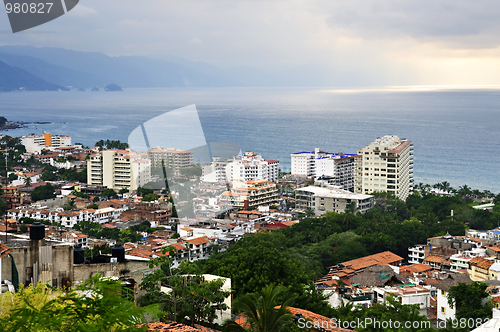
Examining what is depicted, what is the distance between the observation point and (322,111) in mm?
68125

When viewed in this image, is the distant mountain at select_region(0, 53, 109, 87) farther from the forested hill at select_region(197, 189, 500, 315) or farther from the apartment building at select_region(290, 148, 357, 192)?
the forested hill at select_region(197, 189, 500, 315)

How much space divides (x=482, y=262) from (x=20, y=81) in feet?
317

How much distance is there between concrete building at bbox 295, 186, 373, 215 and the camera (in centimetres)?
1920

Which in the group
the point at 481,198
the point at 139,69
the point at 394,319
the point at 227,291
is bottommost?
the point at 481,198

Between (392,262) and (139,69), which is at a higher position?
(139,69)

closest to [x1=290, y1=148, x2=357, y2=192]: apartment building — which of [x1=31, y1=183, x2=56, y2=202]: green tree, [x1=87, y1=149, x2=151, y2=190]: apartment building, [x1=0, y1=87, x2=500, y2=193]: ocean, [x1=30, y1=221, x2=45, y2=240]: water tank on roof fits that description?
→ [x1=0, y1=87, x2=500, y2=193]: ocean

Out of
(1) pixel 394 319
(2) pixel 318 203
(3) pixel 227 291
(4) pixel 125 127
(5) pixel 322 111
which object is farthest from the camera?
(5) pixel 322 111

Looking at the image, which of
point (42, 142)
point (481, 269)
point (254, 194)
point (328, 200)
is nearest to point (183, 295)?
point (481, 269)

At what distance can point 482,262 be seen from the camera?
1062 centimetres

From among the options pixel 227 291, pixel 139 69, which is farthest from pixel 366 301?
pixel 139 69

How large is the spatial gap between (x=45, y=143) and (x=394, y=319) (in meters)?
32.4

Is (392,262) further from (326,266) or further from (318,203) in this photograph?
(318,203)

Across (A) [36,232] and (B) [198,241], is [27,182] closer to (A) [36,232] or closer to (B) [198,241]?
(B) [198,241]

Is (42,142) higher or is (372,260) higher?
(42,142)
